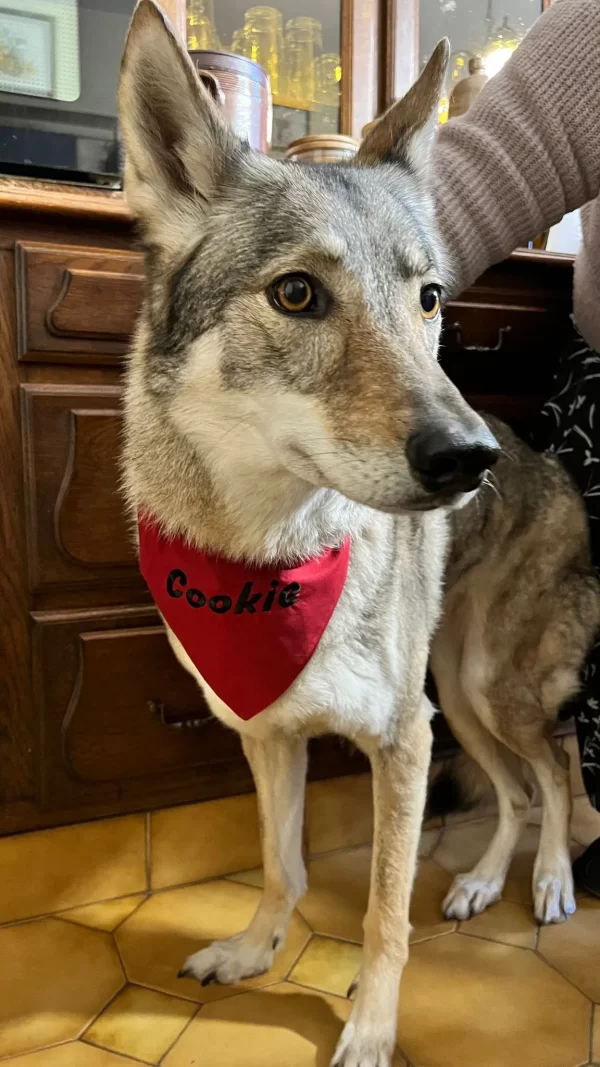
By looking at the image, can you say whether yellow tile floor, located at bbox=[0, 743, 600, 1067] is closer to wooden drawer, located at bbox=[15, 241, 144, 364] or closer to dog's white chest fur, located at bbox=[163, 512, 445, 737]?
dog's white chest fur, located at bbox=[163, 512, 445, 737]

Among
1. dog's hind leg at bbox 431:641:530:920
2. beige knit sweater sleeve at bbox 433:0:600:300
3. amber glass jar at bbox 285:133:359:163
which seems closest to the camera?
beige knit sweater sleeve at bbox 433:0:600:300

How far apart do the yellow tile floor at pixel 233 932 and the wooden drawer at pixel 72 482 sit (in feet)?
1.86

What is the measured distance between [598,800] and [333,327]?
1.11m

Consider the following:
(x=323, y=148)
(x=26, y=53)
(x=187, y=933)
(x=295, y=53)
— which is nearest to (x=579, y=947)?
(x=187, y=933)

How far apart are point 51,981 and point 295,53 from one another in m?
2.40

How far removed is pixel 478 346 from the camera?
161 cm

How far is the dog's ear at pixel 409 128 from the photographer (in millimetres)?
1092

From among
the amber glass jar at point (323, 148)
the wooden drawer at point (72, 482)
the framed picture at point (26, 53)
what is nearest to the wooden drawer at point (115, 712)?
the wooden drawer at point (72, 482)

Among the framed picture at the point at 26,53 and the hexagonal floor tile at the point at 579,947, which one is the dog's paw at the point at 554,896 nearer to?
the hexagonal floor tile at the point at 579,947

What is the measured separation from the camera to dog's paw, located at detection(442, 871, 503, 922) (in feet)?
4.75

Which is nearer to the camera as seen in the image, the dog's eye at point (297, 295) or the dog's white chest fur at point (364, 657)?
the dog's eye at point (297, 295)

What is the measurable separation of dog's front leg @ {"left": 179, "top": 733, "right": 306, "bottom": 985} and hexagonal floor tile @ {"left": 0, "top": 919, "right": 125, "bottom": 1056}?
156mm

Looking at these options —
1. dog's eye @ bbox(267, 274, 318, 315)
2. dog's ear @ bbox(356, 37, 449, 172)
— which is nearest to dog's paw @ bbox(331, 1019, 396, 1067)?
dog's eye @ bbox(267, 274, 318, 315)

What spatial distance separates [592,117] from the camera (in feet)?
4.06
